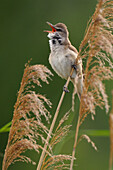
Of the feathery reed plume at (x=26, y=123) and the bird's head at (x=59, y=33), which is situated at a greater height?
the bird's head at (x=59, y=33)

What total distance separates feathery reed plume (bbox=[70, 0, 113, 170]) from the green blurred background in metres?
4.74

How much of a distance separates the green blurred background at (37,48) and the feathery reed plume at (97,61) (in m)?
4.74

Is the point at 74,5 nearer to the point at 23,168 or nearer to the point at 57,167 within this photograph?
the point at 23,168

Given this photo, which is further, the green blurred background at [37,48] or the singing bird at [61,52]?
the green blurred background at [37,48]

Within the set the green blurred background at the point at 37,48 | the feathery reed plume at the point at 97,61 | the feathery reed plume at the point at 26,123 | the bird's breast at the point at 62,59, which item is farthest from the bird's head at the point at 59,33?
the green blurred background at the point at 37,48

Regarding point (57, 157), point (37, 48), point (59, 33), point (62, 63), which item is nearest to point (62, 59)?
point (62, 63)

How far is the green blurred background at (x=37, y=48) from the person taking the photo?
6879 mm

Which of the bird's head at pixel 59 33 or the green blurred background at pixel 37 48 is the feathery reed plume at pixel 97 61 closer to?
the bird's head at pixel 59 33

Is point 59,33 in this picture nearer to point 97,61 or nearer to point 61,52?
point 61,52

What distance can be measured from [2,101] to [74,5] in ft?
10.7

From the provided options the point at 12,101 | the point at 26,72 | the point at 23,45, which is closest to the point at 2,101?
the point at 12,101

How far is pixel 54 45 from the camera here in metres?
3.39

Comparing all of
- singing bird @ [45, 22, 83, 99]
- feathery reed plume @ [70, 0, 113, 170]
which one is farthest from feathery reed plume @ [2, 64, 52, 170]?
singing bird @ [45, 22, 83, 99]

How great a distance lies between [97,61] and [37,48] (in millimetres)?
6492
